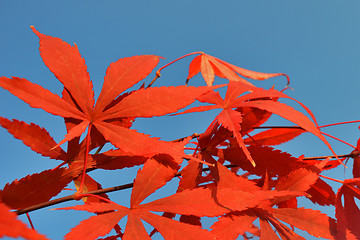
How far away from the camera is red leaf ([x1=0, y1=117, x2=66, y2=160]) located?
0.40 meters

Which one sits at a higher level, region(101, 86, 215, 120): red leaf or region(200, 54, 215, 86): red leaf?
region(200, 54, 215, 86): red leaf

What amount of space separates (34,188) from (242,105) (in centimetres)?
30

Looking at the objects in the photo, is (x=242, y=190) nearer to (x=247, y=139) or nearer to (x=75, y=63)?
(x=247, y=139)

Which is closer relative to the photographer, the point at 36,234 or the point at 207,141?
the point at 36,234

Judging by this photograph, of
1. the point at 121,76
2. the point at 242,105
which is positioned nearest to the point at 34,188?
the point at 121,76

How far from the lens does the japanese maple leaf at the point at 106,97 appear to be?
38 centimetres

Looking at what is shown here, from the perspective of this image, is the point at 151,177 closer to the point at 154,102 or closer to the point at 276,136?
the point at 154,102

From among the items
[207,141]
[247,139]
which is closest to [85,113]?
[207,141]

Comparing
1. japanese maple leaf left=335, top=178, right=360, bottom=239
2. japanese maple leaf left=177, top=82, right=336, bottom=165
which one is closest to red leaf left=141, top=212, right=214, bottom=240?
japanese maple leaf left=177, top=82, right=336, bottom=165

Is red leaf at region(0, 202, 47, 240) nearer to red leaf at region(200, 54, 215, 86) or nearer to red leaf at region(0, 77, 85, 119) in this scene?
red leaf at region(0, 77, 85, 119)

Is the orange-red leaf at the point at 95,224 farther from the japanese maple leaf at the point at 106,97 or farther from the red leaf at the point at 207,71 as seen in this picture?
the red leaf at the point at 207,71

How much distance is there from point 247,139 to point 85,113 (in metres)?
0.28

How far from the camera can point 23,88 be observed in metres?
0.38

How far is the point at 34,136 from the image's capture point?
42 centimetres
